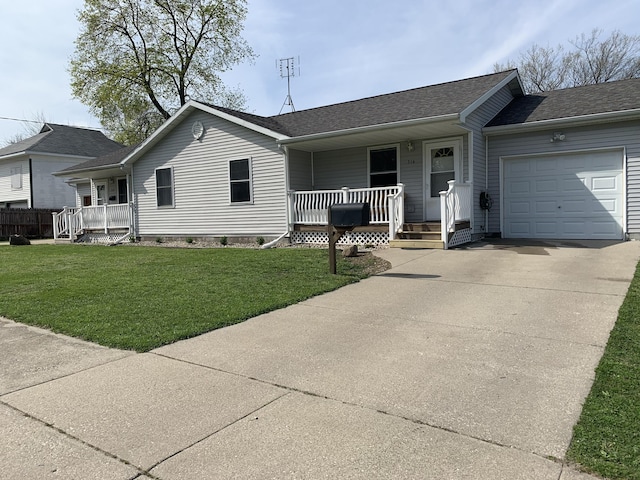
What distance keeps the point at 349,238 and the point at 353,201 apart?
100cm

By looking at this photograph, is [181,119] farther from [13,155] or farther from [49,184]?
[13,155]

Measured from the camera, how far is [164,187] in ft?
54.2

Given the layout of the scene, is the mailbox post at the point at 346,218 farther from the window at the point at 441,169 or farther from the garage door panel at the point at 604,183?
the garage door panel at the point at 604,183

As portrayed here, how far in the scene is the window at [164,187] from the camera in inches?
643

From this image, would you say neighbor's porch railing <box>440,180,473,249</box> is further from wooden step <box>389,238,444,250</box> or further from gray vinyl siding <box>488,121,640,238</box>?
gray vinyl siding <box>488,121,640,238</box>

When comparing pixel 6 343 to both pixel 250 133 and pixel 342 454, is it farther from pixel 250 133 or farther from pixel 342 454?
pixel 250 133

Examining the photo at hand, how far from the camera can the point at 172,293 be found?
22.6 ft

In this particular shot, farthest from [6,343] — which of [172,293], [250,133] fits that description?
[250,133]

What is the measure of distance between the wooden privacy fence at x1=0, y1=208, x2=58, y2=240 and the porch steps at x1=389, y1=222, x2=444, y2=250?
21955mm

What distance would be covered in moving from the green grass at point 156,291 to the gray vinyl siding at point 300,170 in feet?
10.9

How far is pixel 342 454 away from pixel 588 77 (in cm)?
3113

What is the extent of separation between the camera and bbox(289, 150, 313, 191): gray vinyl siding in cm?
1392

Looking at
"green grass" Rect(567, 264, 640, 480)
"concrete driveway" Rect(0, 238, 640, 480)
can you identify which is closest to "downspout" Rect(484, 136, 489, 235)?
"concrete driveway" Rect(0, 238, 640, 480)

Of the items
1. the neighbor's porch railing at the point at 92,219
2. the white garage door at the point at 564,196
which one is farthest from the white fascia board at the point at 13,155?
the white garage door at the point at 564,196
